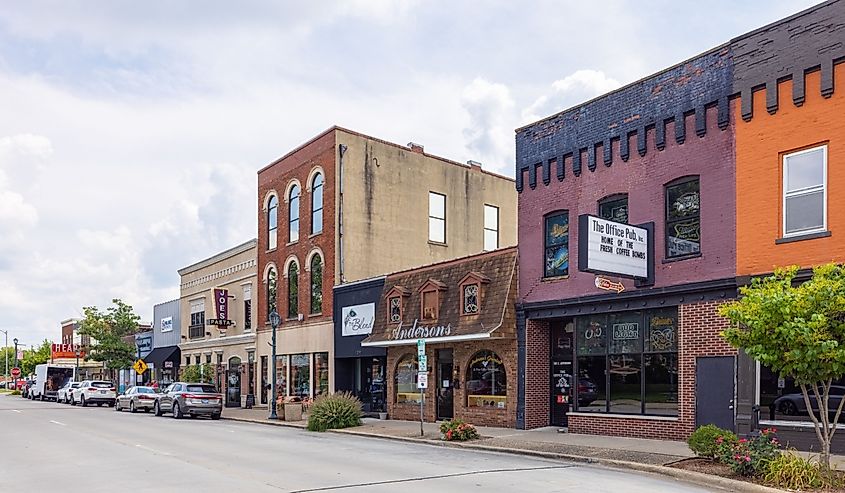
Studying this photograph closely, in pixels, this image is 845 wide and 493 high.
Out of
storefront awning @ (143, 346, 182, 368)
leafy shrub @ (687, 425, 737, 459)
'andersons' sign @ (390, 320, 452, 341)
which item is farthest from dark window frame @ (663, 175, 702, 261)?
storefront awning @ (143, 346, 182, 368)

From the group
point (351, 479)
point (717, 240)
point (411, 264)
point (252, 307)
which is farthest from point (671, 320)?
point (252, 307)

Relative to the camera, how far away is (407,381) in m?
28.3

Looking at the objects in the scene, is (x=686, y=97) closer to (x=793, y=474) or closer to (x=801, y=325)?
(x=801, y=325)

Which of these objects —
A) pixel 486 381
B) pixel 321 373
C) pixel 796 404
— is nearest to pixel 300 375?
pixel 321 373

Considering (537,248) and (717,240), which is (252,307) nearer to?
(537,248)

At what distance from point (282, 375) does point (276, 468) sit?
22.4 metres

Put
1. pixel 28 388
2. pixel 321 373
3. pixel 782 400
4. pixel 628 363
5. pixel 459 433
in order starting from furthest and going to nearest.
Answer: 1. pixel 28 388
2. pixel 321 373
3. pixel 459 433
4. pixel 628 363
5. pixel 782 400

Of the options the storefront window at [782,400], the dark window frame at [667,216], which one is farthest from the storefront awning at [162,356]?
the storefront window at [782,400]

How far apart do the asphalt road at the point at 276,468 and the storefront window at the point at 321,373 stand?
10334mm

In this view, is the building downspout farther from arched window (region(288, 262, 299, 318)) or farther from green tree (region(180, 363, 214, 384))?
green tree (region(180, 363, 214, 384))

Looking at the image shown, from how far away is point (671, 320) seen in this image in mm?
19156

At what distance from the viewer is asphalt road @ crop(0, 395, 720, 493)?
12797 millimetres

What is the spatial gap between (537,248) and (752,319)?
34.6 ft

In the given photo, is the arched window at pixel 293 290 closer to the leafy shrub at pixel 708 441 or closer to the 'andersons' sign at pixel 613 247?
the 'andersons' sign at pixel 613 247
